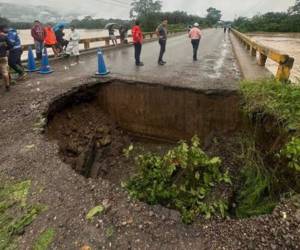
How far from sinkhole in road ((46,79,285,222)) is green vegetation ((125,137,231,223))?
642 millimetres

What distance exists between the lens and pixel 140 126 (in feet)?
25.0

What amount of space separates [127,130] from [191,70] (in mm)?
2922

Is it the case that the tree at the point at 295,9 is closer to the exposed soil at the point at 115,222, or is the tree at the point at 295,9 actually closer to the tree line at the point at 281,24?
the tree line at the point at 281,24

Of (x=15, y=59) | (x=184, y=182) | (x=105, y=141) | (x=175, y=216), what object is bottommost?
(x=105, y=141)

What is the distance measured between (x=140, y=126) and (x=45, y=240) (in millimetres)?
5114

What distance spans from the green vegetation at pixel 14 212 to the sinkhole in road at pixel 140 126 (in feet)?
6.82

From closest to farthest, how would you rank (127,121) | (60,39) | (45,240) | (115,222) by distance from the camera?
(45,240) < (115,222) < (127,121) < (60,39)

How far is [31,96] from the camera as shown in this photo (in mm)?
6727

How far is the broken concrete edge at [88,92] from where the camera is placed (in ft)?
20.5

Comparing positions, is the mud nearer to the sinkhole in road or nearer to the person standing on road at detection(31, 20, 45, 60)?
the sinkhole in road

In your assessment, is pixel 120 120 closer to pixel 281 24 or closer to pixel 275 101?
pixel 275 101

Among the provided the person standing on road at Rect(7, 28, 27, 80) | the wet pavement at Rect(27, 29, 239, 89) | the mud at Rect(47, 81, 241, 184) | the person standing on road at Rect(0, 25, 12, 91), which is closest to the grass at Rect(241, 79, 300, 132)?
the mud at Rect(47, 81, 241, 184)

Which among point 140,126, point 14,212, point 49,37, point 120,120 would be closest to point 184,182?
point 14,212

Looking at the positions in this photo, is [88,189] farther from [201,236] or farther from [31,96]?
[31,96]
